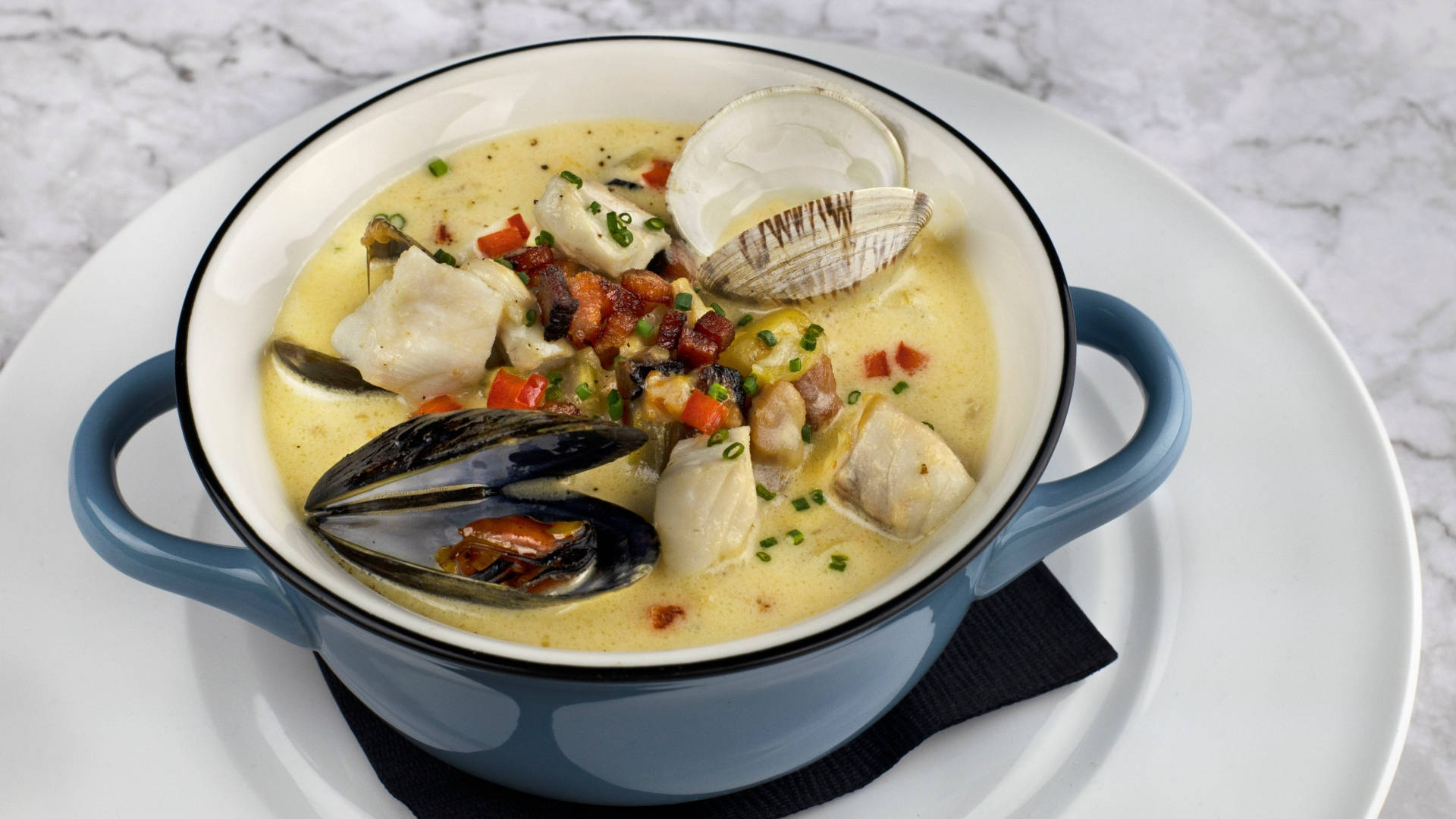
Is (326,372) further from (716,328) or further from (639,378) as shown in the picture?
(716,328)

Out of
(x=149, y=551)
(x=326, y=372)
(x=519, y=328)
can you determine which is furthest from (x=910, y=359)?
(x=149, y=551)

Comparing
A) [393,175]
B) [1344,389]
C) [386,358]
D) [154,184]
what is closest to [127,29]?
[154,184]

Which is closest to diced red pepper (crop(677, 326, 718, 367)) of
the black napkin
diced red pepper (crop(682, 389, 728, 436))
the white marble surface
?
diced red pepper (crop(682, 389, 728, 436))

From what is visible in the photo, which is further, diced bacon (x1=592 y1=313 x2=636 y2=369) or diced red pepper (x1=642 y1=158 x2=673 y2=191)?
diced red pepper (x1=642 y1=158 x2=673 y2=191)

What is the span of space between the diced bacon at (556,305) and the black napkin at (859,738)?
75 centimetres

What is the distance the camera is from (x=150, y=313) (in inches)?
112

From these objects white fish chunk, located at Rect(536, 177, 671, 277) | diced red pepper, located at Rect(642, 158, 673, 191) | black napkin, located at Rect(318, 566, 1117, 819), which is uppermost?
diced red pepper, located at Rect(642, 158, 673, 191)

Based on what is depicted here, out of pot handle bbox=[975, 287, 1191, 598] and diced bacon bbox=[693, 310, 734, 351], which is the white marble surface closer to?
pot handle bbox=[975, 287, 1191, 598]

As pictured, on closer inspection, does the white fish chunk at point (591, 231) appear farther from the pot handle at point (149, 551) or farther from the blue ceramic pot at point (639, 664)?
the pot handle at point (149, 551)

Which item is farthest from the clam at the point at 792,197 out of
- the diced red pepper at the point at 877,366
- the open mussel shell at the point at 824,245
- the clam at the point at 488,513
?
the clam at the point at 488,513

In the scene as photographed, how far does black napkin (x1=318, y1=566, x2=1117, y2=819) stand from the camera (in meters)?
2.25

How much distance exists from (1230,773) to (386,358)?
163 centimetres

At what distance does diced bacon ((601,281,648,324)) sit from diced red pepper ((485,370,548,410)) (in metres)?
0.21

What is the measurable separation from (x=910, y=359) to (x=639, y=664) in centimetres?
97
